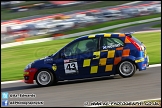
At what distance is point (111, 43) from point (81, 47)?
85cm

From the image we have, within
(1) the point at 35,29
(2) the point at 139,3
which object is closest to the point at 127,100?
(1) the point at 35,29

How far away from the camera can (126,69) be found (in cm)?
1077

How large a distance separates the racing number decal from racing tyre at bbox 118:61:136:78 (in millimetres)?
1226

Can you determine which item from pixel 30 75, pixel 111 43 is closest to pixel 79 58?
pixel 111 43

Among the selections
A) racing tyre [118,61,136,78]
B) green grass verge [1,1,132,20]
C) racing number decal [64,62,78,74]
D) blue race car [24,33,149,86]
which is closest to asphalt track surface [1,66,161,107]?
racing tyre [118,61,136,78]

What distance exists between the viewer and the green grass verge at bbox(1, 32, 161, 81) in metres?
14.9

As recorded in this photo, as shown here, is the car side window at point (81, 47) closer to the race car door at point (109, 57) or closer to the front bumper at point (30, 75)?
Result: the race car door at point (109, 57)

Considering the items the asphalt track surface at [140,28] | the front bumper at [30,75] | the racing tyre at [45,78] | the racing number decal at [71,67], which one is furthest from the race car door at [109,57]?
the asphalt track surface at [140,28]

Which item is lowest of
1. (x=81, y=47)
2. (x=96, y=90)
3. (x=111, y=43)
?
(x=96, y=90)

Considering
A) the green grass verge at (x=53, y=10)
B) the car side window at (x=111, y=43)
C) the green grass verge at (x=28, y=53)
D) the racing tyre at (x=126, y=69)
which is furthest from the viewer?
the green grass verge at (x=53, y=10)

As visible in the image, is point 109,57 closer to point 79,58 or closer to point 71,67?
point 79,58

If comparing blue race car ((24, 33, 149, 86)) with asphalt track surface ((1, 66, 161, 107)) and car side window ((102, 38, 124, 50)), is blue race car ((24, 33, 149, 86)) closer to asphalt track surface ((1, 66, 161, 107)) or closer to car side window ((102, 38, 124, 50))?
car side window ((102, 38, 124, 50))

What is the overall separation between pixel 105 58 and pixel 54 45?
41.1ft

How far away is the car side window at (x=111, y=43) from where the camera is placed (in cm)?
1081
